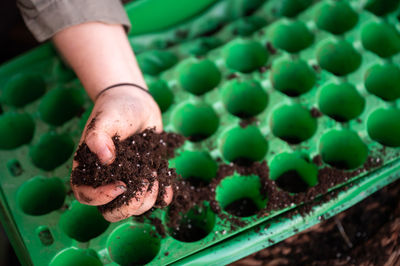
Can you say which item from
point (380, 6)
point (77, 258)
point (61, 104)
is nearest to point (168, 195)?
point (77, 258)

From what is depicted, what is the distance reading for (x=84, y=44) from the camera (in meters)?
0.83

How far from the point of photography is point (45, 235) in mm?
771

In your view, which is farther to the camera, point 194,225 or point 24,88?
point 24,88

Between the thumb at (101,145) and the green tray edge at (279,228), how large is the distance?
0.30 meters

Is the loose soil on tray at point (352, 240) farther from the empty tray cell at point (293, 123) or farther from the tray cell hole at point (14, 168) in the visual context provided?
the tray cell hole at point (14, 168)

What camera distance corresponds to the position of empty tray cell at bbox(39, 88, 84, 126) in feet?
3.14

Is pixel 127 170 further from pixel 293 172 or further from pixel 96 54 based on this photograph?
pixel 293 172

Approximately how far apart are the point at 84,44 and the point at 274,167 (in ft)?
1.92

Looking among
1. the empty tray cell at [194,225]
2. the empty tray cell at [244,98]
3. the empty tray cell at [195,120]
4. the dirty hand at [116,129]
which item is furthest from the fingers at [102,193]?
the empty tray cell at [244,98]

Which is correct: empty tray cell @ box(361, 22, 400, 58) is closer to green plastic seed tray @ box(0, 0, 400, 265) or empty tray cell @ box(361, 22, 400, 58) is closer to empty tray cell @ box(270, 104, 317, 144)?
green plastic seed tray @ box(0, 0, 400, 265)

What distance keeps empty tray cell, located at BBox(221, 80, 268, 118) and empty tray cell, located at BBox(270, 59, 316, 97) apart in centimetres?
6

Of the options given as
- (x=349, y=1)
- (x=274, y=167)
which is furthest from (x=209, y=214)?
(x=349, y=1)

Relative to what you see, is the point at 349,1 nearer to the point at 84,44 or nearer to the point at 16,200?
the point at 84,44

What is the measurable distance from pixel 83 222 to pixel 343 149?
72 centimetres
